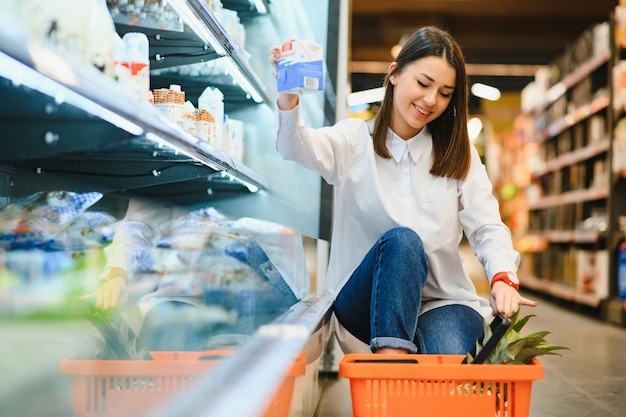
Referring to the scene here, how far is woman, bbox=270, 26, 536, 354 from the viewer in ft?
A: 7.13

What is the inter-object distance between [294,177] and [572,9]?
8840 millimetres

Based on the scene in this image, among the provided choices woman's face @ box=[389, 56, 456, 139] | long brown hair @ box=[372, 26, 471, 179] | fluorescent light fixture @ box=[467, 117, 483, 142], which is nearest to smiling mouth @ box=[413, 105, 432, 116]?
woman's face @ box=[389, 56, 456, 139]

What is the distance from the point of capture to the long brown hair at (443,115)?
2.33 metres

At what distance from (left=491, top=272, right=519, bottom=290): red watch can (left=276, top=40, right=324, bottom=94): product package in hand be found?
663mm

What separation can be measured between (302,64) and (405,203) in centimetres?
74

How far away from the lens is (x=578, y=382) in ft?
11.6

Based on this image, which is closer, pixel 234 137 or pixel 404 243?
pixel 404 243

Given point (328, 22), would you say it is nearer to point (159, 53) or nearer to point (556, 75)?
point (159, 53)

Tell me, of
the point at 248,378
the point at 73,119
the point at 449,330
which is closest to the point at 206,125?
the point at 449,330

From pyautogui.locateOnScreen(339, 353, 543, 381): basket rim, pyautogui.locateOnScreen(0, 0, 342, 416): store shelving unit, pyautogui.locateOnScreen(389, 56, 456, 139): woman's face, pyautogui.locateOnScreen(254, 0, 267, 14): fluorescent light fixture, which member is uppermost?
pyautogui.locateOnScreen(254, 0, 267, 14): fluorescent light fixture

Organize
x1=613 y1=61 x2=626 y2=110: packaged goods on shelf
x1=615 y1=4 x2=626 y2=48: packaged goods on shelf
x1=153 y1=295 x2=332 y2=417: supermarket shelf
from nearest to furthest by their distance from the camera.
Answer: x1=153 y1=295 x2=332 y2=417: supermarket shelf
x1=613 y1=61 x2=626 y2=110: packaged goods on shelf
x1=615 y1=4 x2=626 y2=48: packaged goods on shelf

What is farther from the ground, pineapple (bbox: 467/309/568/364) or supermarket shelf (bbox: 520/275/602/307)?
pineapple (bbox: 467/309/568/364)

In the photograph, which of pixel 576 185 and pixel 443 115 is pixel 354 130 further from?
pixel 576 185

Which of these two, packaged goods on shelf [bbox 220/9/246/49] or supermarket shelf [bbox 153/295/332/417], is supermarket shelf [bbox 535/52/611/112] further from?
supermarket shelf [bbox 153/295/332/417]
